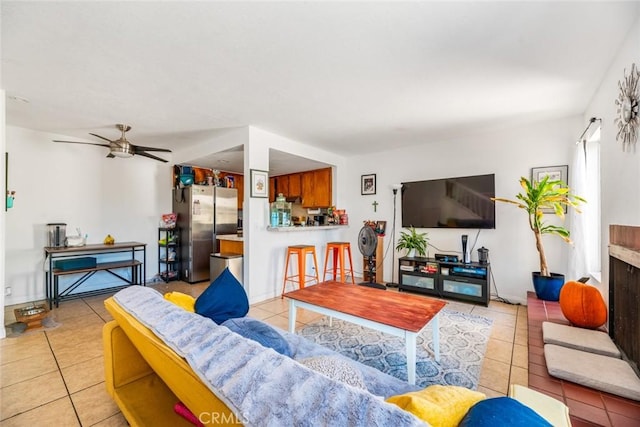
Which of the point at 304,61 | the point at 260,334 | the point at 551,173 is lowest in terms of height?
the point at 260,334

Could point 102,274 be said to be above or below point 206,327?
below

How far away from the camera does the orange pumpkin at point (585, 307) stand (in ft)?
6.27

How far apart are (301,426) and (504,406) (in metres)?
0.42

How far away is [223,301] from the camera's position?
1.59 m

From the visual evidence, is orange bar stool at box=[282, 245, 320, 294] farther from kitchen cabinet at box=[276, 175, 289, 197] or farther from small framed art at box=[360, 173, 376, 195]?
kitchen cabinet at box=[276, 175, 289, 197]

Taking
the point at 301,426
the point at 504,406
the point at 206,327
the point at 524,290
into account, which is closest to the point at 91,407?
the point at 206,327

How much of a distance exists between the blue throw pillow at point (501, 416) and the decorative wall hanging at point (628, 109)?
6.64 ft

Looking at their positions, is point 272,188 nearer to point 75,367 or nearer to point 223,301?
point 75,367

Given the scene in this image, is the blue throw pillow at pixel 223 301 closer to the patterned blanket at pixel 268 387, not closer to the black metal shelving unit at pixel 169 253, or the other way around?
the patterned blanket at pixel 268 387

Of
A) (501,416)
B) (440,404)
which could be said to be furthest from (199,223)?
(501,416)

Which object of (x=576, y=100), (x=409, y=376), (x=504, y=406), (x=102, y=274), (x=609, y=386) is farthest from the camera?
(x=102, y=274)

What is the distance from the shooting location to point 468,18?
61.5 inches

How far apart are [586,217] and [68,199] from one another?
21.4ft

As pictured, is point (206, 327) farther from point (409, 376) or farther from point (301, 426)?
point (409, 376)
